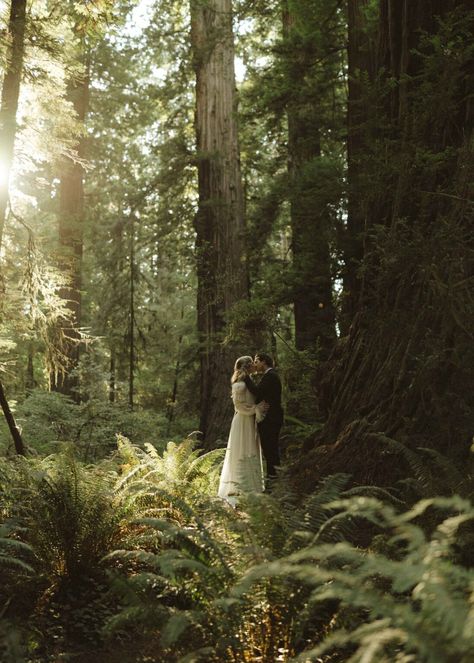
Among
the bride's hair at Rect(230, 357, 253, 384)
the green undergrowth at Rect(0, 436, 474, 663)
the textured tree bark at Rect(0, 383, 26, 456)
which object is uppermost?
the bride's hair at Rect(230, 357, 253, 384)

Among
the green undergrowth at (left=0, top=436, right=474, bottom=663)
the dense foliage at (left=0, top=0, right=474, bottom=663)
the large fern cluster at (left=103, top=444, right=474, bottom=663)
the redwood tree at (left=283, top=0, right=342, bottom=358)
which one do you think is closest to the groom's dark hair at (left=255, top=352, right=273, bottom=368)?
the dense foliage at (left=0, top=0, right=474, bottom=663)

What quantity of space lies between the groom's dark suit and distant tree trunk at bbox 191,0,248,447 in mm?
3081

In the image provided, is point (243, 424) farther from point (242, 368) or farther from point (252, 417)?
point (242, 368)

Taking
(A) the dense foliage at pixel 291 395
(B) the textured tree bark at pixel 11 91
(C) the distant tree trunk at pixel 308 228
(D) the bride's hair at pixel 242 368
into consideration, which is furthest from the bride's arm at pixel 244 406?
(B) the textured tree bark at pixel 11 91

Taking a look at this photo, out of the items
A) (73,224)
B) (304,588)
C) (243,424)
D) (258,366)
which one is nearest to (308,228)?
(258,366)

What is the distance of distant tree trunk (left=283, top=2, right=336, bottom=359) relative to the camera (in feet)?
28.0

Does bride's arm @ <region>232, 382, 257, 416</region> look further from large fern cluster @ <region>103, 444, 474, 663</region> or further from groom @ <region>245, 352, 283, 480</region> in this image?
large fern cluster @ <region>103, 444, 474, 663</region>

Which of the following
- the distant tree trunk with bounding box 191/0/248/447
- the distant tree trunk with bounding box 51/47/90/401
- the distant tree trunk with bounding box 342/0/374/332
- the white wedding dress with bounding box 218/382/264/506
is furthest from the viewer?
the distant tree trunk with bounding box 51/47/90/401

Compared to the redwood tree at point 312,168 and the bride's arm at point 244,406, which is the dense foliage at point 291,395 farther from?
the bride's arm at point 244,406

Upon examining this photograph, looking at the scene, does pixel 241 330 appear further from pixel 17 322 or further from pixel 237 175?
pixel 237 175

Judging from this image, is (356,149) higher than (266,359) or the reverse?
higher

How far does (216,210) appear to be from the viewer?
12.2 m

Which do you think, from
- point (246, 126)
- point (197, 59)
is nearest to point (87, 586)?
point (197, 59)

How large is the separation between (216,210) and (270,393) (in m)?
5.33
